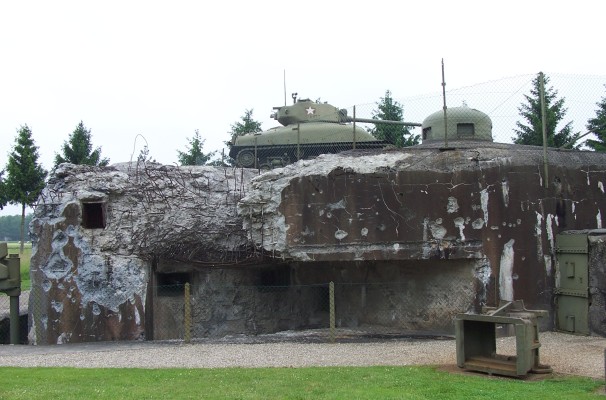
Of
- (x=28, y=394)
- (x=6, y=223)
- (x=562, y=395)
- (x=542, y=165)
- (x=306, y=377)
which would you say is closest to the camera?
(x=562, y=395)

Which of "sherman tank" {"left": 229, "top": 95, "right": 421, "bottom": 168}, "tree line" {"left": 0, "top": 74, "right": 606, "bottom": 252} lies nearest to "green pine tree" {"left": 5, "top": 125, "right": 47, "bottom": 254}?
"tree line" {"left": 0, "top": 74, "right": 606, "bottom": 252}

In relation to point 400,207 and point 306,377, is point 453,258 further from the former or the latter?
point 306,377

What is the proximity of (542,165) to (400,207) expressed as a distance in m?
2.68

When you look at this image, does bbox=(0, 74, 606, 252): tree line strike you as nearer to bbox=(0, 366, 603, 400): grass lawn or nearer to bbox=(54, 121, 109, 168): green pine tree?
bbox=(54, 121, 109, 168): green pine tree

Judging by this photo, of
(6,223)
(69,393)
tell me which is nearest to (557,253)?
(69,393)

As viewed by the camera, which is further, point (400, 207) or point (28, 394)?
point (400, 207)

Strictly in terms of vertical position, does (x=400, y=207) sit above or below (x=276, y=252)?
above

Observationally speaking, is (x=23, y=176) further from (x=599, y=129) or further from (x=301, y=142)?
(x=599, y=129)

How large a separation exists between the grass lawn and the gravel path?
69cm

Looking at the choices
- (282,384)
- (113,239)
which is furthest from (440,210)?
(113,239)

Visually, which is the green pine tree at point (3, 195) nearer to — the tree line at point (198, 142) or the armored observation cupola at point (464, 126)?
the tree line at point (198, 142)

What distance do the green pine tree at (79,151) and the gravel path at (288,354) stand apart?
18421mm

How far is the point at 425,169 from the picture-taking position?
1206 cm

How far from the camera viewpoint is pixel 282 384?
7293 mm
